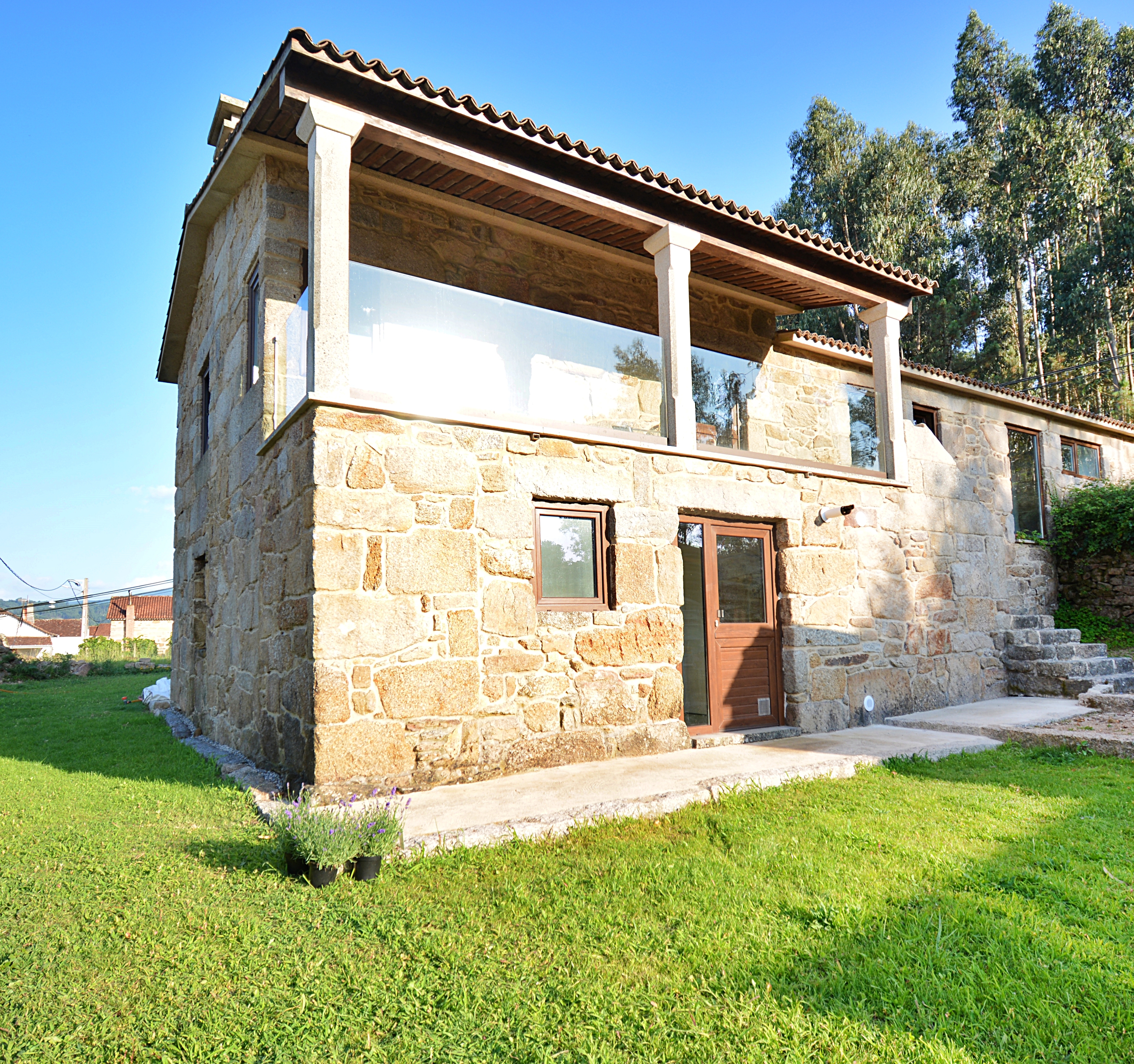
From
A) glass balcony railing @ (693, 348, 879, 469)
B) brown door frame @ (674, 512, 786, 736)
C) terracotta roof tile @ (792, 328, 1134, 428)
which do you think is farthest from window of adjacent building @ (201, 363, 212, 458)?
terracotta roof tile @ (792, 328, 1134, 428)

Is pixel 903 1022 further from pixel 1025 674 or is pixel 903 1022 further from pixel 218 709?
pixel 1025 674

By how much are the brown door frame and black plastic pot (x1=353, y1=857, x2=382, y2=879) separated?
378 cm

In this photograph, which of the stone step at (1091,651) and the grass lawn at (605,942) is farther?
the stone step at (1091,651)

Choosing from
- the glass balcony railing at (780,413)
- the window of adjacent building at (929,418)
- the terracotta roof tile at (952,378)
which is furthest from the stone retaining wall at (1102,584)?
the glass balcony railing at (780,413)

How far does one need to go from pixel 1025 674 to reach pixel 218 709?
9.29m

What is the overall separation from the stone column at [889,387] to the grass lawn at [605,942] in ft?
14.8

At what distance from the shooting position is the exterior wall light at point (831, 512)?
7.37 metres

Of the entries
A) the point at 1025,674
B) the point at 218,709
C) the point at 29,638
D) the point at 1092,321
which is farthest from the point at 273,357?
the point at 29,638

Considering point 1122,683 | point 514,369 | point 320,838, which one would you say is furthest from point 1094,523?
point 320,838

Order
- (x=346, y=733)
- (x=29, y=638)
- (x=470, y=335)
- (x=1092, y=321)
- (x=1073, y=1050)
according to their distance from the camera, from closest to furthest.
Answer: (x=1073, y=1050)
(x=346, y=733)
(x=470, y=335)
(x=1092, y=321)
(x=29, y=638)

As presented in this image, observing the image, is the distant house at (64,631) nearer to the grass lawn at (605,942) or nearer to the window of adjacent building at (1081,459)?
the grass lawn at (605,942)

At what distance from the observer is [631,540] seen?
6117mm

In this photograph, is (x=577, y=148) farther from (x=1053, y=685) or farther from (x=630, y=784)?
(x=1053, y=685)

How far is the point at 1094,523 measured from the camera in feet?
37.0
